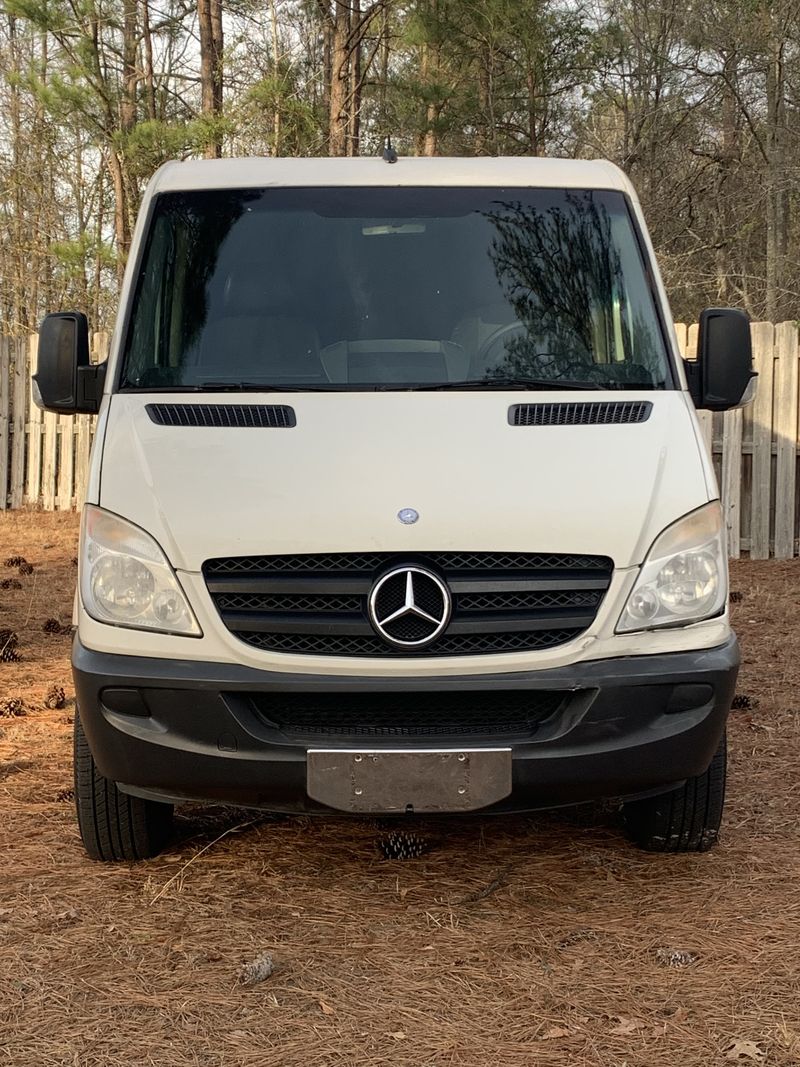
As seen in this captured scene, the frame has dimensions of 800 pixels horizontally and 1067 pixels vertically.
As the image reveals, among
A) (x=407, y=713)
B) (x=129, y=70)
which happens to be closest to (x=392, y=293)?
(x=407, y=713)

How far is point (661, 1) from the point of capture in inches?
857

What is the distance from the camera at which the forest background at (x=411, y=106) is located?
669 inches

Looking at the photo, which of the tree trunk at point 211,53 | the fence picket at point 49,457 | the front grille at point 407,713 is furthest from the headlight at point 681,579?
the tree trunk at point 211,53

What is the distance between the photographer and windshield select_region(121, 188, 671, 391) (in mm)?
4293

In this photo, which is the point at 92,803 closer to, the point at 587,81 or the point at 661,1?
the point at 587,81

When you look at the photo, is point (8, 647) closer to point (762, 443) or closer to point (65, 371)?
point (65, 371)

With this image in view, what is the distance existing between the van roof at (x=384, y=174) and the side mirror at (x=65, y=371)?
684 mm

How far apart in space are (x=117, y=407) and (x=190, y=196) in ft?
3.47

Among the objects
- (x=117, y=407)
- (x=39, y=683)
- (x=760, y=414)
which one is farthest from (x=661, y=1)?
(x=117, y=407)

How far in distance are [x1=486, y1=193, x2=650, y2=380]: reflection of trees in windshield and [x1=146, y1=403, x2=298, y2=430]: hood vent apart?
2.68ft

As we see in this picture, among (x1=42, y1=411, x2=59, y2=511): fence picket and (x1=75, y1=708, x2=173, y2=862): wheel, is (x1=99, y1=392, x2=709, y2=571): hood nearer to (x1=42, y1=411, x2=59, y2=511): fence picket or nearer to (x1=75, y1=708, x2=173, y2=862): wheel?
(x1=75, y1=708, x2=173, y2=862): wheel

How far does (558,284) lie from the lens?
14.8 feet

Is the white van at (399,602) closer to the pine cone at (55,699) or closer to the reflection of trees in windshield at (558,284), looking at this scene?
the reflection of trees in windshield at (558,284)

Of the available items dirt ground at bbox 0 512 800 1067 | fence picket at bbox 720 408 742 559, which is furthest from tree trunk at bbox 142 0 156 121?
dirt ground at bbox 0 512 800 1067
